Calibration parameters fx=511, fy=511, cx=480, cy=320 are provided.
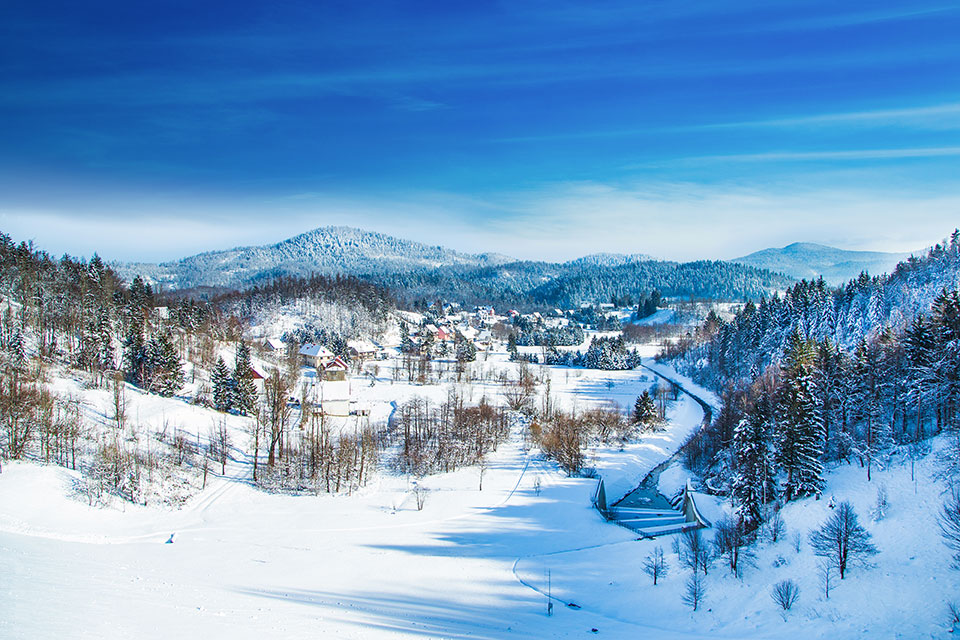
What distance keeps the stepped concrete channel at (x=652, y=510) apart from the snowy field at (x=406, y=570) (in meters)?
1.37

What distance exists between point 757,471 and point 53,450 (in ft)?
143

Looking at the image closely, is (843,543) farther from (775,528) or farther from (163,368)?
(163,368)

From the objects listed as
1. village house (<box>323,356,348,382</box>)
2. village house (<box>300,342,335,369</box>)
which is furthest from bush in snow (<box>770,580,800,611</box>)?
village house (<box>300,342,335,369</box>)

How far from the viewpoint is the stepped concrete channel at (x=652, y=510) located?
3328cm

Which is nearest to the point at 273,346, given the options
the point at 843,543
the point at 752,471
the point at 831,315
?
the point at 752,471

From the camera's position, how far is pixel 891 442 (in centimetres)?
3203

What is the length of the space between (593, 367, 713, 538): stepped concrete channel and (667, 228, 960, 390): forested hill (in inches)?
1290

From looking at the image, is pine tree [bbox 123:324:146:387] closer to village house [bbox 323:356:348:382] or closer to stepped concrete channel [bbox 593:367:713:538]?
village house [bbox 323:356:348:382]

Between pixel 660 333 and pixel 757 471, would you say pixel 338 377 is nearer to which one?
pixel 757 471

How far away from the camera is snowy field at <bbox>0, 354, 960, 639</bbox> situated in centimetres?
1546

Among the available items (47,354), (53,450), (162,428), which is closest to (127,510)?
(53,450)

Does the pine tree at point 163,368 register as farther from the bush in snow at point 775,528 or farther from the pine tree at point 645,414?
the bush in snow at point 775,528

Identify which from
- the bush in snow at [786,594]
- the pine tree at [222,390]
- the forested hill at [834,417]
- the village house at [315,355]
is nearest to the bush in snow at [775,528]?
the forested hill at [834,417]

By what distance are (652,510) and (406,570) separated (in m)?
22.2
